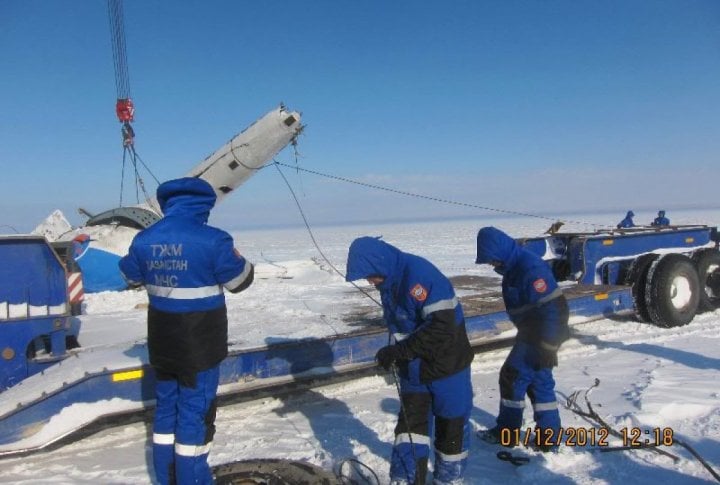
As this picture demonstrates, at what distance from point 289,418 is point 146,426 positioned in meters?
1.27

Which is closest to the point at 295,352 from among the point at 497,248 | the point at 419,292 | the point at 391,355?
the point at 391,355

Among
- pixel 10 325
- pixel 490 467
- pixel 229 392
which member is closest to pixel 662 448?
pixel 490 467

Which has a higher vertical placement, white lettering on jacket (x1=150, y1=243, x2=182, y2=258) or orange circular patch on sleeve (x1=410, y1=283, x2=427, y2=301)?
white lettering on jacket (x1=150, y1=243, x2=182, y2=258)

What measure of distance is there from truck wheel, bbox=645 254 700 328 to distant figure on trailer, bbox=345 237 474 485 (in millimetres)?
5700

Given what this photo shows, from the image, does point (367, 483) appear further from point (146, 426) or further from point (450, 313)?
point (146, 426)

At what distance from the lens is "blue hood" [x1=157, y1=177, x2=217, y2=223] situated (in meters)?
3.21

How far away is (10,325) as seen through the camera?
15.7ft

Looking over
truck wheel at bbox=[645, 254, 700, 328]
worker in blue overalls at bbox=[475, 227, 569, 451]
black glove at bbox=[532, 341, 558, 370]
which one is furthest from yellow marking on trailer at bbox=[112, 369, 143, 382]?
truck wheel at bbox=[645, 254, 700, 328]

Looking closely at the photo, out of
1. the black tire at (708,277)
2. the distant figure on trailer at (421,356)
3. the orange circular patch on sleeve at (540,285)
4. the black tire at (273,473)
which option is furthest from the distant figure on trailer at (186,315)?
the black tire at (708,277)

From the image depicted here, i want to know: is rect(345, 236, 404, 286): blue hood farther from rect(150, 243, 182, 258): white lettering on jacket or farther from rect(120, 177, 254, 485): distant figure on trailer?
rect(150, 243, 182, 258): white lettering on jacket

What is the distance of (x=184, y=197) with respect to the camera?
3225 mm

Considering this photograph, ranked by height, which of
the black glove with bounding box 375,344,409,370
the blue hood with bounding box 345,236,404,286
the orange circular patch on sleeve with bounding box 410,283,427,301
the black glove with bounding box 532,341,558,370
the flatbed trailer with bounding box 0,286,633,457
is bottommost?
the flatbed trailer with bounding box 0,286,633,457

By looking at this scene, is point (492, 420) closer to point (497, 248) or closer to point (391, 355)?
point (497, 248)

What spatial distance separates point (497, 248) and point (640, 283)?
16.5 ft
